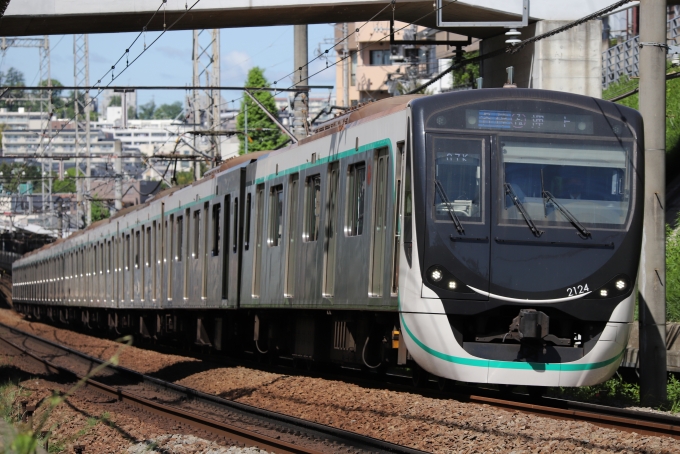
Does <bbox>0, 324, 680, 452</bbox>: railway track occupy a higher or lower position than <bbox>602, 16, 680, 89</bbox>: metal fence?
lower

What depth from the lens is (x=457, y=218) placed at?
32.9ft

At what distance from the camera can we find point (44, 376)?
1803 centimetres

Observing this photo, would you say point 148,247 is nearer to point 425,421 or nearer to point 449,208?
point 449,208

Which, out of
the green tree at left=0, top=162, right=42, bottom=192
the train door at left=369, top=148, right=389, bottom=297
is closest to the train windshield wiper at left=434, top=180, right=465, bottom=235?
the train door at left=369, top=148, right=389, bottom=297

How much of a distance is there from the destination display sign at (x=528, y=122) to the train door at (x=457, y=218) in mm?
169

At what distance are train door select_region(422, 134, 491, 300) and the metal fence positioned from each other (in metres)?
20.9

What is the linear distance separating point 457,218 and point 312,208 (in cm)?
363

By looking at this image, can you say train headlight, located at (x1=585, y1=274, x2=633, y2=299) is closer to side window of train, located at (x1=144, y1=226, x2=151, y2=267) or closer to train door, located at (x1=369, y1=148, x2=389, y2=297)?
train door, located at (x1=369, y1=148, x2=389, y2=297)

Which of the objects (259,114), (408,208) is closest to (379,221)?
(408,208)

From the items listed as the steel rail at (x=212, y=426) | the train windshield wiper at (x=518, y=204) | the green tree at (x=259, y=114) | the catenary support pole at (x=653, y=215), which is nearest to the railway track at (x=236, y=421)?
the steel rail at (x=212, y=426)

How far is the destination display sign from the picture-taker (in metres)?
10.2

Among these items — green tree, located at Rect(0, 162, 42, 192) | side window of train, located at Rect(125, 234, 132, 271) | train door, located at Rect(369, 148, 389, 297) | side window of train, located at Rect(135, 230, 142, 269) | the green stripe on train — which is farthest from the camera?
green tree, located at Rect(0, 162, 42, 192)

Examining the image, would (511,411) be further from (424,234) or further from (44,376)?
(44,376)

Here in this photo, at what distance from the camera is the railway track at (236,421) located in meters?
8.30
